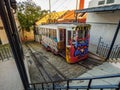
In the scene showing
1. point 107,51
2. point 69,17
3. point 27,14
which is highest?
point 27,14

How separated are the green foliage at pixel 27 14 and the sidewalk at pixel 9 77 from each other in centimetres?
1121

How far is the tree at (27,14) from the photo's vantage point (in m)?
15.9

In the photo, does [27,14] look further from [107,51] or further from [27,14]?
[107,51]

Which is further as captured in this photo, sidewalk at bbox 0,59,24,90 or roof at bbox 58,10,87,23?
roof at bbox 58,10,87,23

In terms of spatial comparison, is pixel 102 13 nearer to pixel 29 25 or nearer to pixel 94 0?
pixel 94 0

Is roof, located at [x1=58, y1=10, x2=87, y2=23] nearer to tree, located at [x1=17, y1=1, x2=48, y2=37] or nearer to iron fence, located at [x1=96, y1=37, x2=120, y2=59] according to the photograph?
iron fence, located at [x1=96, y1=37, x2=120, y2=59]

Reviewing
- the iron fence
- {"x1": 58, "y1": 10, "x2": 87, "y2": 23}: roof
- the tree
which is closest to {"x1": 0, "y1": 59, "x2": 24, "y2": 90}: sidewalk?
the iron fence

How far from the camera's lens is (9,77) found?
462 cm

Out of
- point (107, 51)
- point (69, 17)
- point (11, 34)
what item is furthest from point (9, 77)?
point (69, 17)

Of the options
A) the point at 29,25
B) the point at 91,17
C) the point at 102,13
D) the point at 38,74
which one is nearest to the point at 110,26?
the point at 102,13

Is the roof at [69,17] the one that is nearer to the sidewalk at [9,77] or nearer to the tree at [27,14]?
the tree at [27,14]

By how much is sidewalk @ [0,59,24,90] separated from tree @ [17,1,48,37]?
11.2 m

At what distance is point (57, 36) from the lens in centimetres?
843

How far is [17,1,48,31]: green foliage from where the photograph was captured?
15.9 m
